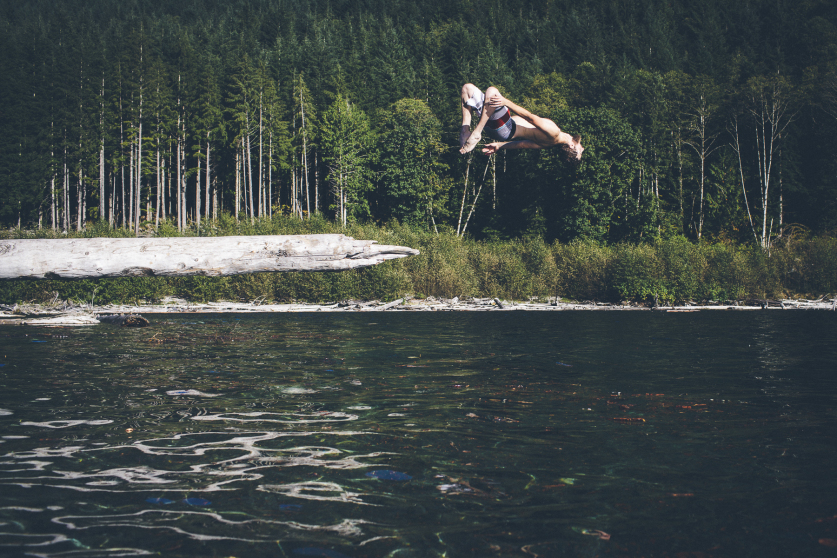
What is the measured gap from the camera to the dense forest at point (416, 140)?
178ft

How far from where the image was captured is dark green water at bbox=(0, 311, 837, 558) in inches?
174

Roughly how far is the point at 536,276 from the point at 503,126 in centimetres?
2965

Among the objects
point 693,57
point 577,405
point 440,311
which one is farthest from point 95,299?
point 693,57

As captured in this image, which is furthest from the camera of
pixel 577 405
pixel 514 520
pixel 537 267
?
pixel 537 267

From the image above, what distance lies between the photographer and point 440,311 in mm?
30781

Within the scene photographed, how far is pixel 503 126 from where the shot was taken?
7891 millimetres

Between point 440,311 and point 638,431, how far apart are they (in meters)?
23.3

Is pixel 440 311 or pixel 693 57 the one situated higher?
pixel 693 57

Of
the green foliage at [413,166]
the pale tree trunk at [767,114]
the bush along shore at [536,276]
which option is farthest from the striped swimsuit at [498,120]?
the green foliage at [413,166]

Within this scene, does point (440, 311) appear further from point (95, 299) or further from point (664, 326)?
point (95, 299)

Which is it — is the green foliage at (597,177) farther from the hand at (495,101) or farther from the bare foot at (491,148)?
the hand at (495,101)

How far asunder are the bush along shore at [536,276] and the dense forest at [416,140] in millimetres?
12387

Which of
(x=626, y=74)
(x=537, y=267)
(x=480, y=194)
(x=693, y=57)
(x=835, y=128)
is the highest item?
(x=693, y=57)

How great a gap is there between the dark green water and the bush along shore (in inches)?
759
